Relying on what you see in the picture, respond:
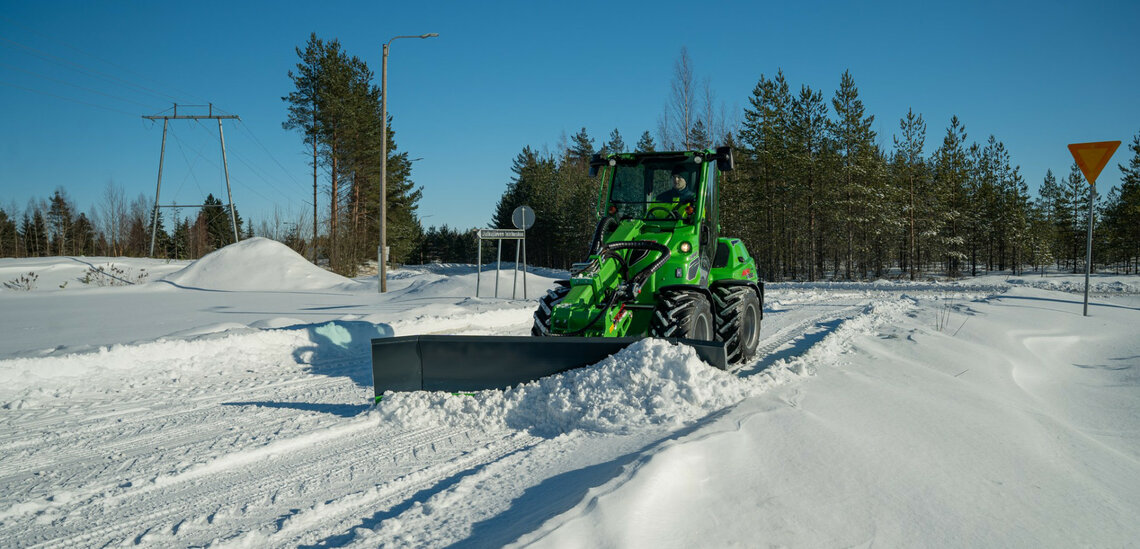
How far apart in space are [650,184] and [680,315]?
1.96 meters

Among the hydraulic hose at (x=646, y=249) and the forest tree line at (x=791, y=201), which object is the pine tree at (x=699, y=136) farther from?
the hydraulic hose at (x=646, y=249)

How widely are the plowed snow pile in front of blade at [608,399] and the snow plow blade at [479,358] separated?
0.10m

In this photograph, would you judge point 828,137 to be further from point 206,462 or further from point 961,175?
point 206,462

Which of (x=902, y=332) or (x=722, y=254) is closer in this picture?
(x=722, y=254)

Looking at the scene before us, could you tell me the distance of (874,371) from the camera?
5887 mm

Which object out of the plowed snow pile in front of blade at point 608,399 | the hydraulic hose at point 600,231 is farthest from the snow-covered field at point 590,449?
the hydraulic hose at point 600,231

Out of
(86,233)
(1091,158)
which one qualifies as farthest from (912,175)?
(86,233)

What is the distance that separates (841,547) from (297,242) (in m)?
31.9

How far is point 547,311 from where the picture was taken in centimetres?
598

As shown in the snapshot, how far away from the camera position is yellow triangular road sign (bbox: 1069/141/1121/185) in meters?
10.4

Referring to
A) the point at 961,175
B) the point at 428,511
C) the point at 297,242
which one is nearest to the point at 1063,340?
the point at 428,511

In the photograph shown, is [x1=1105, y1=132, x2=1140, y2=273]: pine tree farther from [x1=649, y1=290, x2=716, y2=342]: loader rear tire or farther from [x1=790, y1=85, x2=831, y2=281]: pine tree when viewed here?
[x1=649, y1=290, x2=716, y2=342]: loader rear tire

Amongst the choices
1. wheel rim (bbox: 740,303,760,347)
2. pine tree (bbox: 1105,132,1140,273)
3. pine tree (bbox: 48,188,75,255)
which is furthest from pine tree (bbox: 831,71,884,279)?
pine tree (bbox: 48,188,75,255)

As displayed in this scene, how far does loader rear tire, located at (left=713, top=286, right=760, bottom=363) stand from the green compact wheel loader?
12mm
